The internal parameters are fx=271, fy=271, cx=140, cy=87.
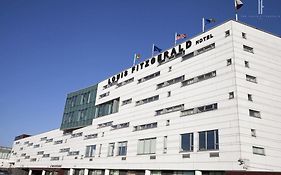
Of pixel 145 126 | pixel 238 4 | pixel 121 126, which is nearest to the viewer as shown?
pixel 238 4

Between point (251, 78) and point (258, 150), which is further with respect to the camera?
point (251, 78)

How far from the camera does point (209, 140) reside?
3553 cm

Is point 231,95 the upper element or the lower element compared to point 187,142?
upper

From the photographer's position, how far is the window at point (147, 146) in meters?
44.8

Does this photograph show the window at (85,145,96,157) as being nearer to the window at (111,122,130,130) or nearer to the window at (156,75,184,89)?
the window at (111,122,130,130)

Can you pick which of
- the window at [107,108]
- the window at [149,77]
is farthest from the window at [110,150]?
the window at [149,77]

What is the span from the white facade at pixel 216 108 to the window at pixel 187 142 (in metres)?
0.42

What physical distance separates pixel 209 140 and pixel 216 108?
14.2ft

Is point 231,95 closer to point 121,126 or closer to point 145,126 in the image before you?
point 145,126

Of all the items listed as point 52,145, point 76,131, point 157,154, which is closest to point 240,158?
point 157,154

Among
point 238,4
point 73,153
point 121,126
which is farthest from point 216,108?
point 73,153

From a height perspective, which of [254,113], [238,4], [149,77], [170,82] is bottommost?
[254,113]

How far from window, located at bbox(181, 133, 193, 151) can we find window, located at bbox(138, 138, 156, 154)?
6669mm

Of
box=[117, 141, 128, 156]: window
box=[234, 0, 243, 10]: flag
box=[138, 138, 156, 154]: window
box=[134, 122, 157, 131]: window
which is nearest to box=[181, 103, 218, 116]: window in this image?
box=[134, 122, 157, 131]: window
